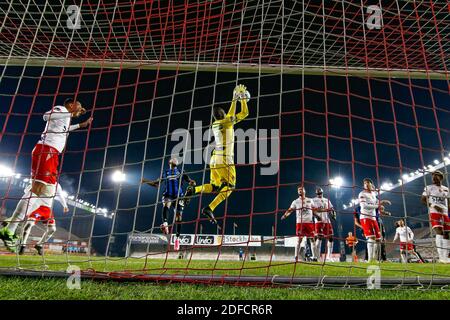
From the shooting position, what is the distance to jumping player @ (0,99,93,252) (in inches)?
188

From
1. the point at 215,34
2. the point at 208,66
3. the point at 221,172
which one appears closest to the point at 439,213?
the point at 221,172

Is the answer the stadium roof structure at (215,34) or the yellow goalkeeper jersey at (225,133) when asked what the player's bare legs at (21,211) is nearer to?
the stadium roof structure at (215,34)

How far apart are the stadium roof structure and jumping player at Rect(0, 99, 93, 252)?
3.91ft

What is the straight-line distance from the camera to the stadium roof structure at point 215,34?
18.0ft

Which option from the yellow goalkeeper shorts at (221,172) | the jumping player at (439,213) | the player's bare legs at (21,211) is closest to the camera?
the player's bare legs at (21,211)

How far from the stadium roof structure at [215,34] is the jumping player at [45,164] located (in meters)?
1.19

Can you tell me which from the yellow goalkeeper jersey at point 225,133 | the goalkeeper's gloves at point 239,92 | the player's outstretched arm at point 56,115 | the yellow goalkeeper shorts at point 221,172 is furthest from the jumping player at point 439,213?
the player's outstretched arm at point 56,115

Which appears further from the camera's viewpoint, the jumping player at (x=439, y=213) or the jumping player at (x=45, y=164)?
the jumping player at (x=439, y=213)

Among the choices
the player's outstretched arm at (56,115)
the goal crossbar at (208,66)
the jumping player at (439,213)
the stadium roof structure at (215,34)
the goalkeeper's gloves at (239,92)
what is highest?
the stadium roof structure at (215,34)

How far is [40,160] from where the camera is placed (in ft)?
16.4

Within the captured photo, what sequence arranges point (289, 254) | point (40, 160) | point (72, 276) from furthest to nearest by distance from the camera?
point (289, 254) < point (40, 160) < point (72, 276)
